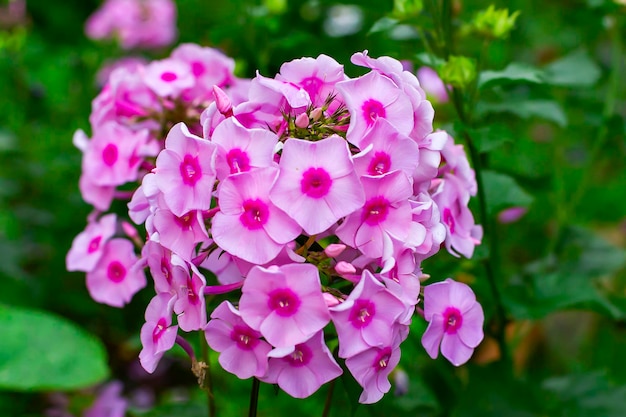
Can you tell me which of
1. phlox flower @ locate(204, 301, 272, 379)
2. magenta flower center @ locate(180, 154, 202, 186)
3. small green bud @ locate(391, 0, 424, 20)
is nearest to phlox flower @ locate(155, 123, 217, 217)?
magenta flower center @ locate(180, 154, 202, 186)

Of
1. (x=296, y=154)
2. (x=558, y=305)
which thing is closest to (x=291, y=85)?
(x=296, y=154)

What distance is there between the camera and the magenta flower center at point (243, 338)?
2.34ft

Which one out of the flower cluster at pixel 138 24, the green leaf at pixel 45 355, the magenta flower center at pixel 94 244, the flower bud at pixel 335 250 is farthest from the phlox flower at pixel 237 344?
the flower cluster at pixel 138 24

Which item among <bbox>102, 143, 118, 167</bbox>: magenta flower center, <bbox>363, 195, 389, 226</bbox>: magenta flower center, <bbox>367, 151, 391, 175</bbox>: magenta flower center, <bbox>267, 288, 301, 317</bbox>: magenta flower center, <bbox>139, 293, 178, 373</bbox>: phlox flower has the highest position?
<bbox>367, 151, 391, 175</bbox>: magenta flower center

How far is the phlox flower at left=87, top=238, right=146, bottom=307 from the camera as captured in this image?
3.13 feet

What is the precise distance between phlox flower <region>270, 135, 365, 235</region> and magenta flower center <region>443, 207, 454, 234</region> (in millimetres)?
174

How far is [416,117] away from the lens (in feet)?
2.56

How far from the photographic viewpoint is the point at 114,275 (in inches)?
38.1

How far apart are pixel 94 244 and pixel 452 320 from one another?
19.1 inches

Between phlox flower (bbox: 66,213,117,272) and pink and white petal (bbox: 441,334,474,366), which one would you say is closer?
pink and white petal (bbox: 441,334,474,366)

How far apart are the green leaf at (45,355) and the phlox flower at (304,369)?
57 centimetres

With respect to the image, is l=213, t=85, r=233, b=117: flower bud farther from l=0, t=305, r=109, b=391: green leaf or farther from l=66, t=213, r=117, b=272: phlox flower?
l=0, t=305, r=109, b=391: green leaf

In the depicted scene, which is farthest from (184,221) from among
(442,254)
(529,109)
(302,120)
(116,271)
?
(529,109)

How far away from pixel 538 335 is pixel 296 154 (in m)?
1.29
